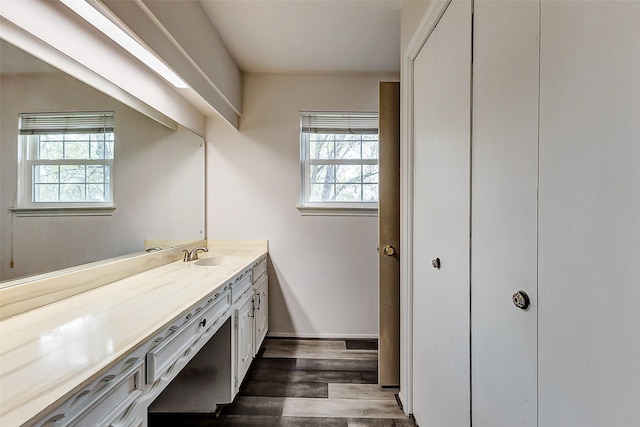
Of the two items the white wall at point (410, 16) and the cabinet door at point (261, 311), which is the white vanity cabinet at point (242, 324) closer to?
the cabinet door at point (261, 311)

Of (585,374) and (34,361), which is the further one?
(34,361)

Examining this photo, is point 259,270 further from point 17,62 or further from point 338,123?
point 17,62

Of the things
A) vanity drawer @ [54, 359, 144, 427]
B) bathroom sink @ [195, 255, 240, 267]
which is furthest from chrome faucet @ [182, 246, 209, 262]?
vanity drawer @ [54, 359, 144, 427]

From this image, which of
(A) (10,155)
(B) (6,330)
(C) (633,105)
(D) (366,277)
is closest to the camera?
(C) (633,105)

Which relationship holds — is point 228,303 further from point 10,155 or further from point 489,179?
point 489,179

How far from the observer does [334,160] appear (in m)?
2.52

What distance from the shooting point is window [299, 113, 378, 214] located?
2500 mm

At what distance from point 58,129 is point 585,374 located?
6.53ft

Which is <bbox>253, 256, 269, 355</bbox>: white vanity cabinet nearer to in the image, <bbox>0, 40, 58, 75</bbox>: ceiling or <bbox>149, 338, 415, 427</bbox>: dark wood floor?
<bbox>149, 338, 415, 427</bbox>: dark wood floor

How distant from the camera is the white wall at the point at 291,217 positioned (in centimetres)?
243

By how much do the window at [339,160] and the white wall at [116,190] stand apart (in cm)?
103

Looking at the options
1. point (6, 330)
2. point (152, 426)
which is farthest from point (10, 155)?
point (152, 426)

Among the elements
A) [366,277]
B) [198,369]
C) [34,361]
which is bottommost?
[198,369]

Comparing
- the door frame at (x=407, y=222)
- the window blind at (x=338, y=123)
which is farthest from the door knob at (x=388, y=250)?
the window blind at (x=338, y=123)
